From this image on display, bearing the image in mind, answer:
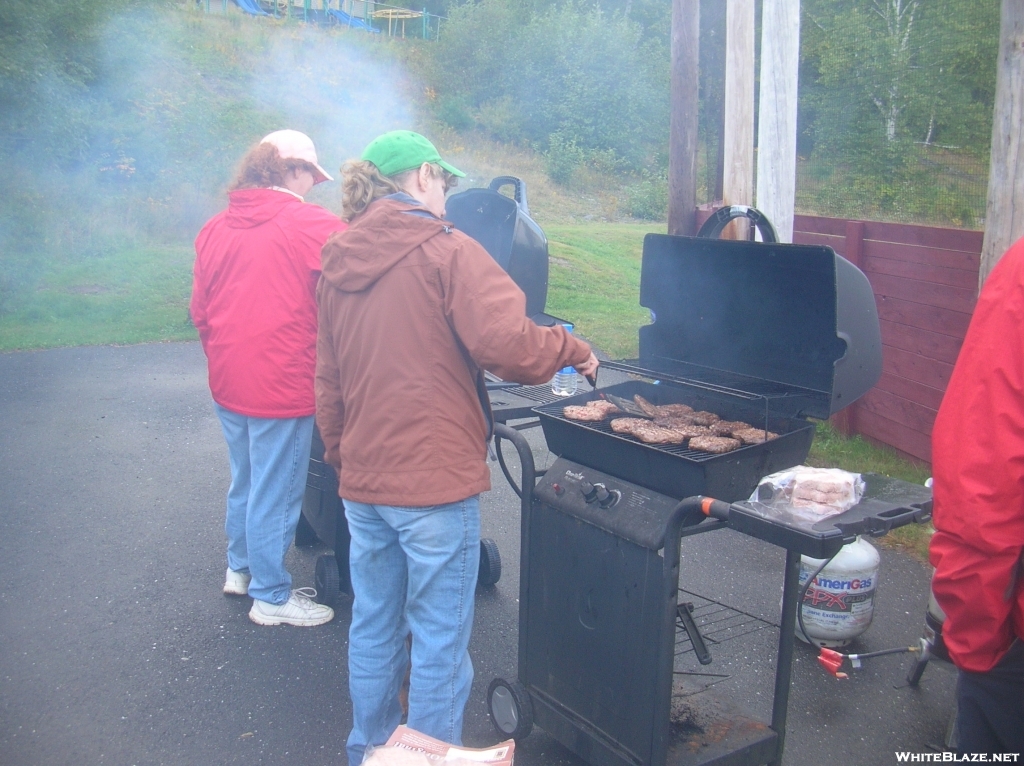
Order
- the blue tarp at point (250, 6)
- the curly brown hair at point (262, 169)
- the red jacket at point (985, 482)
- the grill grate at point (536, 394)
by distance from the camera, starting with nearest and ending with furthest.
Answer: the red jacket at point (985, 482)
the grill grate at point (536, 394)
the curly brown hair at point (262, 169)
the blue tarp at point (250, 6)

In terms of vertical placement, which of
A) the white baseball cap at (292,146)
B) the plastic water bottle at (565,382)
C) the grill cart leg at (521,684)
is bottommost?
the grill cart leg at (521,684)

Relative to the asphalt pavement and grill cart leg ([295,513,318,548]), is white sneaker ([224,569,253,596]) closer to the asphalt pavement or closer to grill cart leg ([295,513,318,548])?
the asphalt pavement

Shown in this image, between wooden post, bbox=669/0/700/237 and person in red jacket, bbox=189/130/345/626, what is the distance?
2958mm

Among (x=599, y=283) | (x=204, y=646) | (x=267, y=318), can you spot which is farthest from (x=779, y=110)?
(x=599, y=283)

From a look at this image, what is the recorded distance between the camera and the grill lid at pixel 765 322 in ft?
7.55

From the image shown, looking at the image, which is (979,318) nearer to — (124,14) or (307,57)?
(124,14)

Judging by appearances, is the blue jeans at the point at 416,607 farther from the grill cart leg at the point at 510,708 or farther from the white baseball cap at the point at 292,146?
the white baseball cap at the point at 292,146

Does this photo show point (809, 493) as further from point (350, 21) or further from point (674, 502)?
point (350, 21)

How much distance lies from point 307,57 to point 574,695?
78.9ft

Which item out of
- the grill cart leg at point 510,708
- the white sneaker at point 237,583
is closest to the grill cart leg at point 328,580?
the white sneaker at point 237,583

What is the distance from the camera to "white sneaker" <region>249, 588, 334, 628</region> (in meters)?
3.52

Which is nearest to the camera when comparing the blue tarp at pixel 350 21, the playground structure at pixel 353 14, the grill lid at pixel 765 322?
the grill lid at pixel 765 322

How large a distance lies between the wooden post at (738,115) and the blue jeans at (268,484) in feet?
11.3

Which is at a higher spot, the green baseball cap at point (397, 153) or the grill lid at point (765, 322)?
the green baseball cap at point (397, 153)
